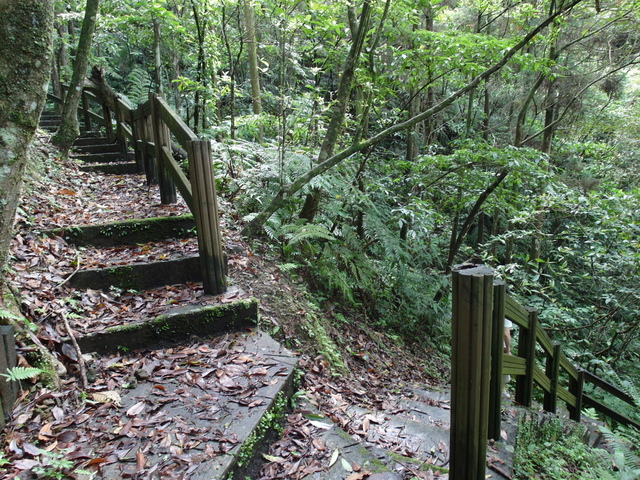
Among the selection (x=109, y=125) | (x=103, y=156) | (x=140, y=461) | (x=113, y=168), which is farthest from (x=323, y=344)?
(x=109, y=125)

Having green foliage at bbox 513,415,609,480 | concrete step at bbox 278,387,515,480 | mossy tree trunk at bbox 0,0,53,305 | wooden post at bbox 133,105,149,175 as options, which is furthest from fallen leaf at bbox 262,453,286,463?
wooden post at bbox 133,105,149,175

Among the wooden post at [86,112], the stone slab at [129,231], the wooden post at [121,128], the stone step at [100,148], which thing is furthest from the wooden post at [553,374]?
the wooden post at [86,112]

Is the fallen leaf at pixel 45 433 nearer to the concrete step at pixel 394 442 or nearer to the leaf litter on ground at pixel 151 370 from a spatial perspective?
the leaf litter on ground at pixel 151 370

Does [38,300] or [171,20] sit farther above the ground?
[171,20]

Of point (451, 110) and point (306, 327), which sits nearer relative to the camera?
point (306, 327)

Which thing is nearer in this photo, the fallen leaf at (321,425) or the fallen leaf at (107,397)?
the fallen leaf at (107,397)

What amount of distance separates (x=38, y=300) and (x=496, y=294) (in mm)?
3153

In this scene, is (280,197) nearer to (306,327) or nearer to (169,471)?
(306,327)

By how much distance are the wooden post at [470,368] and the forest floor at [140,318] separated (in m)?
0.34

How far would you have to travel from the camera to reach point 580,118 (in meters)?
11.2

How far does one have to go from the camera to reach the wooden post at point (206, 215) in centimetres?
320

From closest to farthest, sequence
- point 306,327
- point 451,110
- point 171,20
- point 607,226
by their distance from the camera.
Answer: point 306,327, point 607,226, point 171,20, point 451,110

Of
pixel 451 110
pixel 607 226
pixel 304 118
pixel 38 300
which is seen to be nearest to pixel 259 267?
pixel 38 300

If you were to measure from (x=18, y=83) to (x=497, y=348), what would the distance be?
3.18 metres
